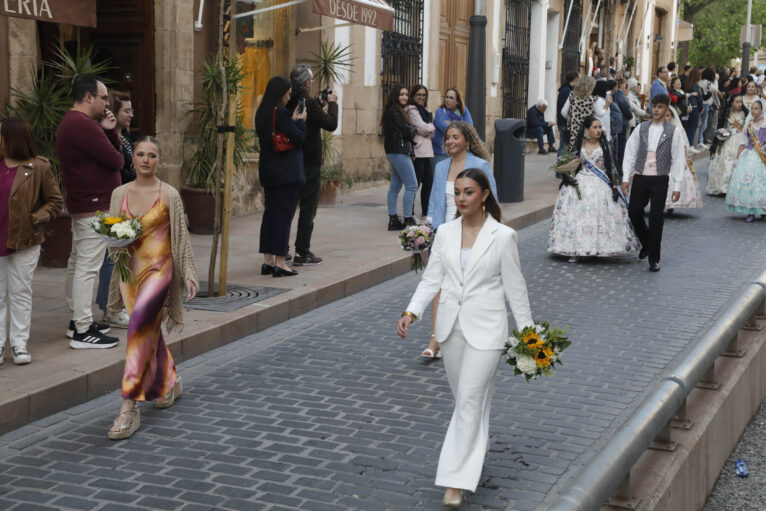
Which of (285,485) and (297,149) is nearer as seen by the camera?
(285,485)

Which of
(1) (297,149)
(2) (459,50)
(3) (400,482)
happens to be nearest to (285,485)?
(3) (400,482)

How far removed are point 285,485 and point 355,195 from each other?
12.0 m

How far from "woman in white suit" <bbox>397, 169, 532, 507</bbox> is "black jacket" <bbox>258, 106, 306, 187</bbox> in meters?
4.59

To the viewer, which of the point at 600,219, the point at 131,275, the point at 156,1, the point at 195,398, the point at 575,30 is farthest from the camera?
the point at 575,30

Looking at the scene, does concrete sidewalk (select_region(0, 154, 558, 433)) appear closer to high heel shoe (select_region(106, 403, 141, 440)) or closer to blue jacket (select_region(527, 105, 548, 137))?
high heel shoe (select_region(106, 403, 141, 440))

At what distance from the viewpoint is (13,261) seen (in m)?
6.49

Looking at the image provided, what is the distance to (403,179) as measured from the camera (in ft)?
40.5

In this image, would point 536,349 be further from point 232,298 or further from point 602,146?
point 602,146

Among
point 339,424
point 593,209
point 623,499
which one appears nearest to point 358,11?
point 593,209

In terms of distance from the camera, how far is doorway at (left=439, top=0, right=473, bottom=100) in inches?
787

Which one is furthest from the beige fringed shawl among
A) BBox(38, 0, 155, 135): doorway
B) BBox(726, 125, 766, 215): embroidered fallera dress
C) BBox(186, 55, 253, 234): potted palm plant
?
BBox(726, 125, 766, 215): embroidered fallera dress

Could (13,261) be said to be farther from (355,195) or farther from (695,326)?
(355,195)

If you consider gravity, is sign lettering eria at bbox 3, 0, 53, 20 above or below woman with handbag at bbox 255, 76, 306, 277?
above

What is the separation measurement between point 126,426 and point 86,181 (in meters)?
2.24
